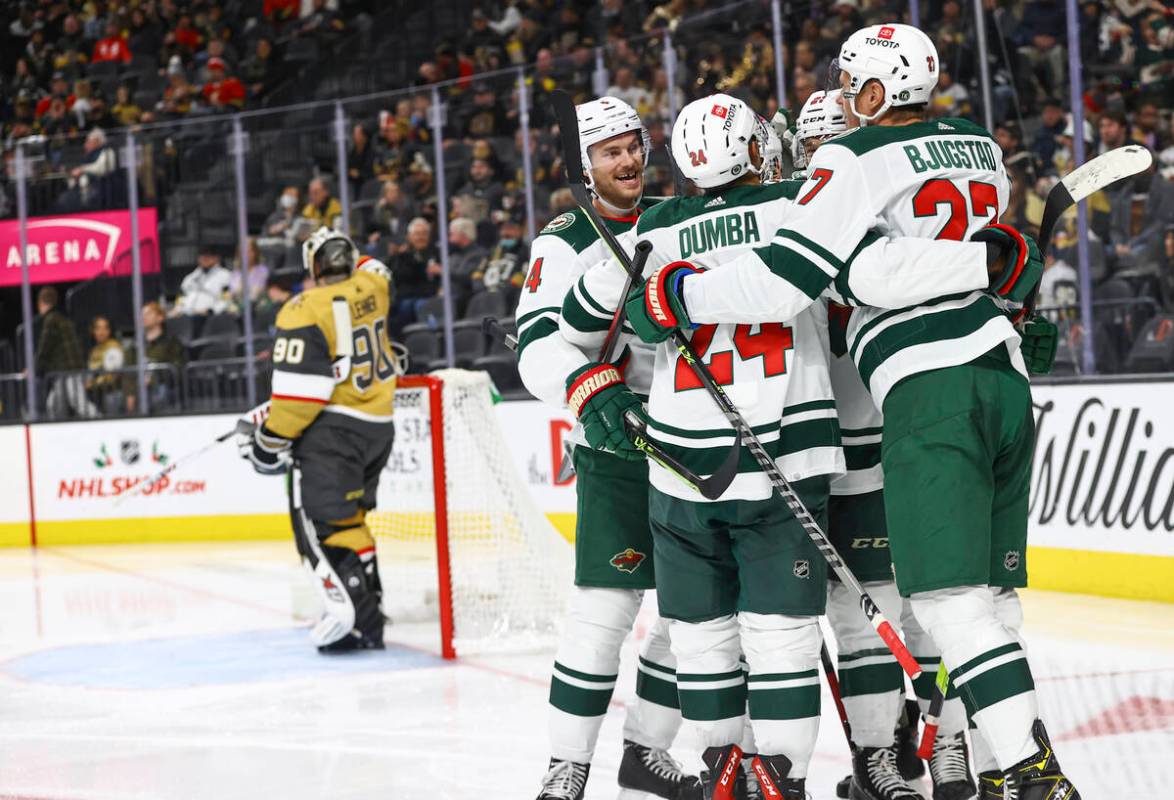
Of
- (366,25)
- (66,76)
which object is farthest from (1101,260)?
(66,76)

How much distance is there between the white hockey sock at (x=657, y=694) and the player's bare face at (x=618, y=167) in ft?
2.81

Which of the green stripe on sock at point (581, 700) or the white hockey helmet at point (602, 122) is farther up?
the white hockey helmet at point (602, 122)

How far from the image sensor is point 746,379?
8.55ft

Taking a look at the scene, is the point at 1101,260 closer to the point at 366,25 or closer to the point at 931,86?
the point at 931,86

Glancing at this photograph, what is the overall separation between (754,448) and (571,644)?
623 mm

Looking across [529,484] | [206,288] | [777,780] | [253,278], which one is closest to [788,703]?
[777,780]

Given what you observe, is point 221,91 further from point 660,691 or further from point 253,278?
point 660,691

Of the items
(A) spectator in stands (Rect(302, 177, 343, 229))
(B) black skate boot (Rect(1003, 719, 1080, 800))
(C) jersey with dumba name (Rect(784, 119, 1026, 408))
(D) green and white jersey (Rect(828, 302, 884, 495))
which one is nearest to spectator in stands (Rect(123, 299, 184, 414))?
(A) spectator in stands (Rect(302, 177, 343, 229))

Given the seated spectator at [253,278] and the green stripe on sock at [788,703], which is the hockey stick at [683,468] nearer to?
the green stripe on sock at [788,703]

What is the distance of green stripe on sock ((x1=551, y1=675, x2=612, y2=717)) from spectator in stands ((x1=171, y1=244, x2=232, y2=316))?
248 inches

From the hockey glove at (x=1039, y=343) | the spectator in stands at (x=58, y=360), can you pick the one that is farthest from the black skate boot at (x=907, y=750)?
the spectator in stands at (x=58, y=360)

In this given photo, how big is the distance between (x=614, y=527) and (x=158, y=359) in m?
6.52

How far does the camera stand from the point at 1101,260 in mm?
5656

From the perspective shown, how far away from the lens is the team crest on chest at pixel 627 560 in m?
2.90
